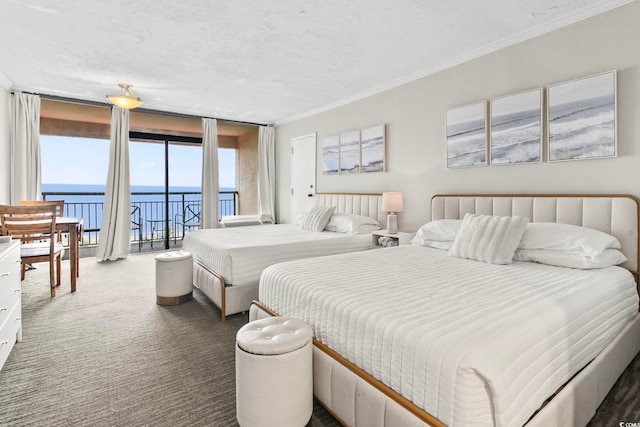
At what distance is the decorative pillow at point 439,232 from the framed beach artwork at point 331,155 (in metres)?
2.28

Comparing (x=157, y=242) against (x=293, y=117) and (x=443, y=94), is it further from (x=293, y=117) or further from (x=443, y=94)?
(x=443, y=94)

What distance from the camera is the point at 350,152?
495cm

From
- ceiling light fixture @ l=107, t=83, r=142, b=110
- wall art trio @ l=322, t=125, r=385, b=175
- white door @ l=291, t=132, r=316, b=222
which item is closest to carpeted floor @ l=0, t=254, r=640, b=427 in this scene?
ceiling light fixture @ l=107, t=83, r=142, b=110

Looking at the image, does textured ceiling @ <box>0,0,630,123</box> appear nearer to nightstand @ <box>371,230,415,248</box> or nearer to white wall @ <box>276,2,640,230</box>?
white wall @ <box>276,2,640,230</box>

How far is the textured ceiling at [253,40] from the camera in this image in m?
2.53

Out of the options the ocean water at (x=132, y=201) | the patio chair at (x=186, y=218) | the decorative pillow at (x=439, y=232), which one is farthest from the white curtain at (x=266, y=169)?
the decorative pillow at (x=439, y=232)

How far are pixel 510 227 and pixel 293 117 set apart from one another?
15.2ft

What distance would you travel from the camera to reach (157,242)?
705 centimetres

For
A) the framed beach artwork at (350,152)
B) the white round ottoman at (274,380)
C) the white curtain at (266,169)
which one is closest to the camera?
the white round ottoman at (274,380)

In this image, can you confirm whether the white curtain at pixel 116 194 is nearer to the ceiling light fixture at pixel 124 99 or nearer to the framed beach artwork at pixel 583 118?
the ceiling light fixture at pixel 124 99

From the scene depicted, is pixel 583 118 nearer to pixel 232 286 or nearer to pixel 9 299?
pixel 232 286

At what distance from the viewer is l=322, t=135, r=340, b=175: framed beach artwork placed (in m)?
5.20

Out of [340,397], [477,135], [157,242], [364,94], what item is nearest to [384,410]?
[340,397]

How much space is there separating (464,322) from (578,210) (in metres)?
1.92
